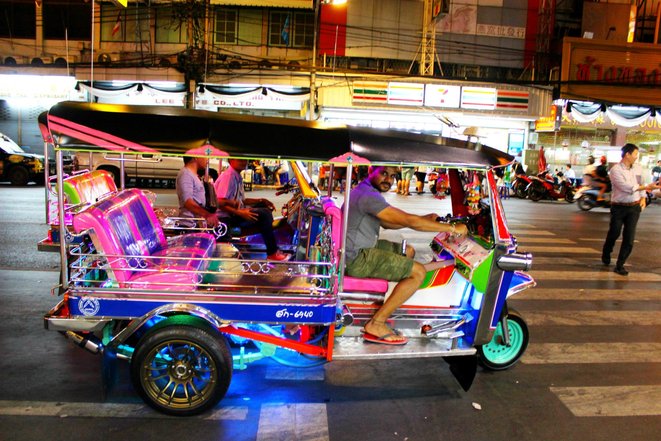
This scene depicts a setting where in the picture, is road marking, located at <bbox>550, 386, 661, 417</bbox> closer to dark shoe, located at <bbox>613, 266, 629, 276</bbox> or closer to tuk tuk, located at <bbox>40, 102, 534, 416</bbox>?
tuk tuk, located at <bbox>40, 102, 534, 416</bbox>

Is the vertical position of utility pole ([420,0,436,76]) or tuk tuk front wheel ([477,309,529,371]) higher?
utility pole ([420,0,436,76])

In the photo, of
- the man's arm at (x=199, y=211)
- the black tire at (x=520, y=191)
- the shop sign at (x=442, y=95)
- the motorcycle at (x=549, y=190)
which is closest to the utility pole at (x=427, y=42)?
the shop sign at (x=442, y=95)

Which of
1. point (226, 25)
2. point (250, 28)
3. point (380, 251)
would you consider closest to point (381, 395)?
point (380, 251)

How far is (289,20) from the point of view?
2316cm

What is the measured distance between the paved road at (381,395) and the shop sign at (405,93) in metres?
15.9

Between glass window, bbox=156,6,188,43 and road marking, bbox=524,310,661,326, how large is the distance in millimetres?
20511

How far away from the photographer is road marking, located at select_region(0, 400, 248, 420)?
3.82 metres

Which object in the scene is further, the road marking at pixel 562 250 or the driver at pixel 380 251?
the road marking at pixel 562 250

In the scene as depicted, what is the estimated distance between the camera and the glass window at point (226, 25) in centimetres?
2322

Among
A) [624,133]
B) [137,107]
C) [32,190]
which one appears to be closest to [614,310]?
[137,107]

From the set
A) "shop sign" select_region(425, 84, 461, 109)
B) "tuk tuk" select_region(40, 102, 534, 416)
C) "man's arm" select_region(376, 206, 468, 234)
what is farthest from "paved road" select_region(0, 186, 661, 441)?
"shop sign" select_region(425, 84, 461, 109)

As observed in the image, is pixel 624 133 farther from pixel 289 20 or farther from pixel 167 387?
pixel 167 387

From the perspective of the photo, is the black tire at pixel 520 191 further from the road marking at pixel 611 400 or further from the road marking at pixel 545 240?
the road marking at pixel 611 400

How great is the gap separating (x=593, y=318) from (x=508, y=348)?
2.30 meters
